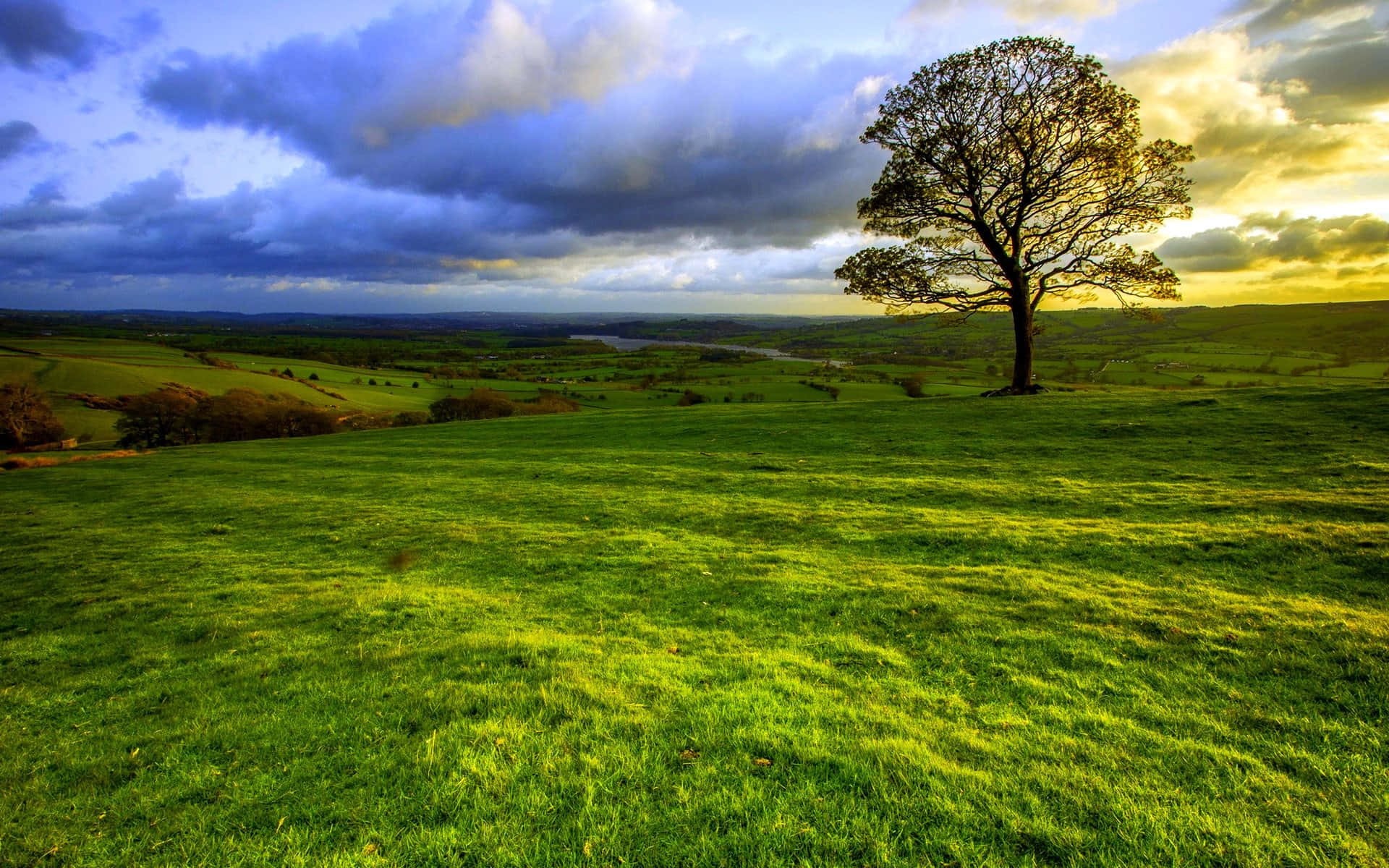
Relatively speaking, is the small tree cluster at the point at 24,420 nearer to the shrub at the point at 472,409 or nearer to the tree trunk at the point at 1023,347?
the shrub at the point at 472,409

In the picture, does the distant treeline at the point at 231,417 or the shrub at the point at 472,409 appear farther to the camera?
the shrub at the point at 472,409

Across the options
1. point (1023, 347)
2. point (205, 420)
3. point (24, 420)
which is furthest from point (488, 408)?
point (1023, 347)

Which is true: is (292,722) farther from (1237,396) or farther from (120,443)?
(120,443)

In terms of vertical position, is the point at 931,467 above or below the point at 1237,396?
below

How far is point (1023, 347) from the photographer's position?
27.6m

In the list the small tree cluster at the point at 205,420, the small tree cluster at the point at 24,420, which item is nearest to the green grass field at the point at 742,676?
the small tree cluster at the point at 205,420

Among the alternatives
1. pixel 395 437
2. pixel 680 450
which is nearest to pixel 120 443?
pixel 395 437

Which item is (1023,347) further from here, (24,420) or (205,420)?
(24,420)

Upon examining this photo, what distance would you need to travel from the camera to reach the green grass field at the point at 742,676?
4.12 m

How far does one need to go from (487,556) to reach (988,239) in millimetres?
27773

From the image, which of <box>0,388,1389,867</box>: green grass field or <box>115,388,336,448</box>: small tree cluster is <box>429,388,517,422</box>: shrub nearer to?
<box>115,388,336,448</box>: small tree cluster

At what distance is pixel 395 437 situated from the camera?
33.5 m

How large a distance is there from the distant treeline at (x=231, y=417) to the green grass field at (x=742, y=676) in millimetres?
40242

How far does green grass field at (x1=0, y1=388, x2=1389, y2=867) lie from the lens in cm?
412
